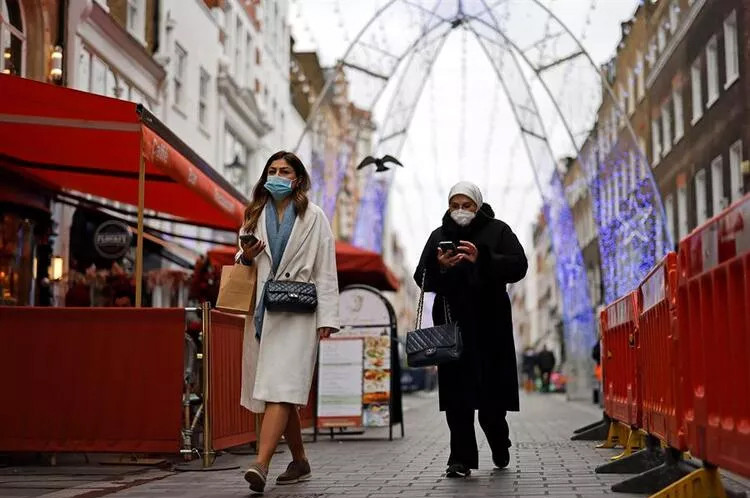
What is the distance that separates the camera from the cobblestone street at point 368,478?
6.97 m

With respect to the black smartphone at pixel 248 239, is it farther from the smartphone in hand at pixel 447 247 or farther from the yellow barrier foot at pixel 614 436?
the yellow barrier foot at pixel 614 436

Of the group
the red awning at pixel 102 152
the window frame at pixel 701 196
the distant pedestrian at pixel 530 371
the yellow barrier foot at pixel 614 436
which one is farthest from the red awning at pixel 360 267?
the distant pedestrian at pixel 530 371

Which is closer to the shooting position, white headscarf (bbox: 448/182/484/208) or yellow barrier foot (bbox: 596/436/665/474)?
yellow barrier foot (bbox: 596/436/665/474)

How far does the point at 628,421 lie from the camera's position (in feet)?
28.6

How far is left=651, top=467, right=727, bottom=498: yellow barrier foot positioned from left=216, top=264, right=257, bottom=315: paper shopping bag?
2988mm

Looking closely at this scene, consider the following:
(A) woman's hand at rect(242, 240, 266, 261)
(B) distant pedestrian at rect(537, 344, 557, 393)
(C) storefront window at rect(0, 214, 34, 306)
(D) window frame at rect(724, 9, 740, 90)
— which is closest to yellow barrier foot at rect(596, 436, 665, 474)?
(A) woman's hand at rect(242, 240, 266, 261)

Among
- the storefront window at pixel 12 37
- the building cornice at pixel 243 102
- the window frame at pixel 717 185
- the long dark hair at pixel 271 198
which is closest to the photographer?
the long dark hair at pixel 271 198

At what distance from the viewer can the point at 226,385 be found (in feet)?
32.7

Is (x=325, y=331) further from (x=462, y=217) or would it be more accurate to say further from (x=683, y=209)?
(x=683, y=209)

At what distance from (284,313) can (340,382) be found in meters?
6.89

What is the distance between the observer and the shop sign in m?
18.0

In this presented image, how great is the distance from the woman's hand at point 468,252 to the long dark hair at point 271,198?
103cm

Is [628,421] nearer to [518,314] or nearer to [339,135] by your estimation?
[339,135]

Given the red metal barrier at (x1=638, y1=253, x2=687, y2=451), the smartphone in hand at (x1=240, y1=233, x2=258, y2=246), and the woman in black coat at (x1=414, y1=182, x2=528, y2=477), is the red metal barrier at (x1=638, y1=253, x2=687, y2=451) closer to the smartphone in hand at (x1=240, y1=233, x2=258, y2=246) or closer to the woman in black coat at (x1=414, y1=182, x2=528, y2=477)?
the woman in black coat at (x1=414, y1=182, x2=528, y2=477)
